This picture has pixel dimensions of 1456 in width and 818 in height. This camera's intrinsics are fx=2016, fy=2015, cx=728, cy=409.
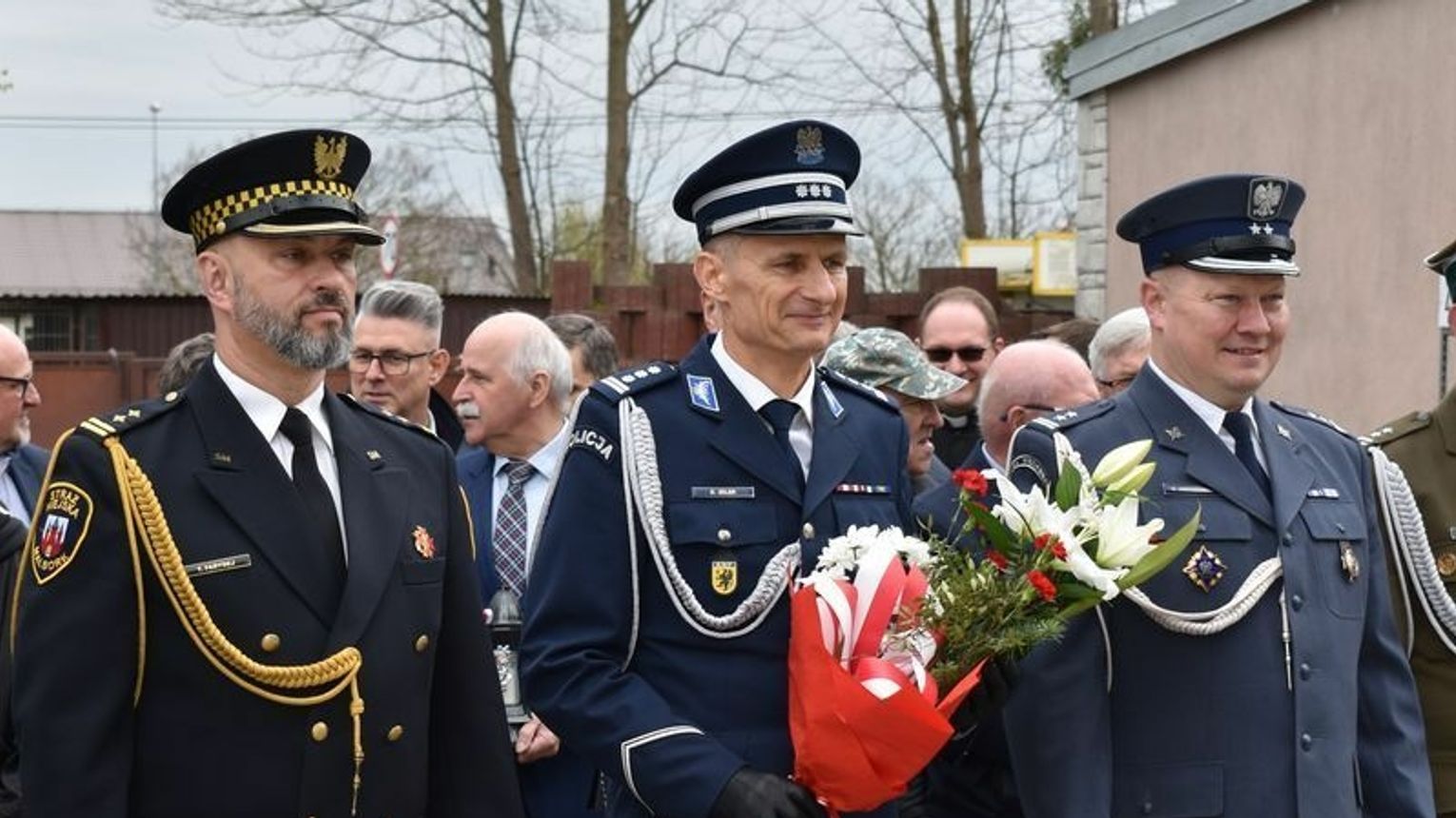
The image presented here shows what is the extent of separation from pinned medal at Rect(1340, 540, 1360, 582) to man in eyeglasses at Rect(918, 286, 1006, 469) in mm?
3325

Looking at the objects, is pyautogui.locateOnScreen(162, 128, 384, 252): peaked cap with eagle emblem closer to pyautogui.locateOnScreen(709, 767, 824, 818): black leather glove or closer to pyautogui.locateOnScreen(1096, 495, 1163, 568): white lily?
pyautogui.locateOnScreen(709, 767, 824, 818): black leather glove

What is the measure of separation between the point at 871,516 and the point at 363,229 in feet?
3.78

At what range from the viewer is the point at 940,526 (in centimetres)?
482

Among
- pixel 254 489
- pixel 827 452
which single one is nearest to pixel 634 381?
pixel 827 452

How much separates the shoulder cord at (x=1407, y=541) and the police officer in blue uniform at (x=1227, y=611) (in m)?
0.19

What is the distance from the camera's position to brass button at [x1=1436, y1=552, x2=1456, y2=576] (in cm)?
463

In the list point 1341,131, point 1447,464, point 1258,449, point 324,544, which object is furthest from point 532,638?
point 1341,131

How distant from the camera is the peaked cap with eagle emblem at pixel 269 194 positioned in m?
3.73

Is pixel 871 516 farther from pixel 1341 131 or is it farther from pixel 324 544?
pixel 1341 131

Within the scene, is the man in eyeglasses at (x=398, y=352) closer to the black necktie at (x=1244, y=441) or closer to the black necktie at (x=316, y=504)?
the black necktie at (x=316, y=504)

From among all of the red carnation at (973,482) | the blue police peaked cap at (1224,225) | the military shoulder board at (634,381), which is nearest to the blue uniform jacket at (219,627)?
the military shoulder board at (634,381)

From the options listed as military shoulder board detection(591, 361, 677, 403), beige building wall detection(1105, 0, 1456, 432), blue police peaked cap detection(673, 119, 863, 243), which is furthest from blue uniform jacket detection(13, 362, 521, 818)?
beige building wall detection(1105, 0, 1456, 432)

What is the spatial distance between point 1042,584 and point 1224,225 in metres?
1.02

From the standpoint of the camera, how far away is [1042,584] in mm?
3586
